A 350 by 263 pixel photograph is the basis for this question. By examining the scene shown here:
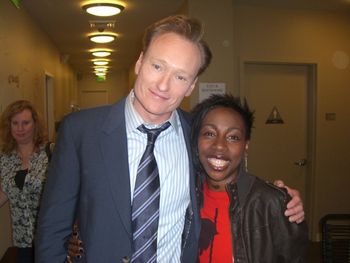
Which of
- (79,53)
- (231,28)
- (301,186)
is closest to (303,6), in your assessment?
(231,28)

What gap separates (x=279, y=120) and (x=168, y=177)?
3.54 meters

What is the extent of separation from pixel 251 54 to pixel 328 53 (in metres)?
1.08

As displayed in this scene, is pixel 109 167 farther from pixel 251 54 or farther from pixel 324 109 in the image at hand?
pixel 324 109

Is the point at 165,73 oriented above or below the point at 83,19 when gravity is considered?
below

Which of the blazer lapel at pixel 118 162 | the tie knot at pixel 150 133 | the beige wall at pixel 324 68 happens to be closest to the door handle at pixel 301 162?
the beige wall at pixel 324 68

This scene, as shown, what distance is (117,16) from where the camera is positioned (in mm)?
4836

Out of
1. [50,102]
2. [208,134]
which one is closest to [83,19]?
[50,102]

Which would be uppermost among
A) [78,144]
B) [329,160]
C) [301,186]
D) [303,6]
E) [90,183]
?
[303,6]

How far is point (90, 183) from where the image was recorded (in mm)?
1134

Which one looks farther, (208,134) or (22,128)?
(22,128)

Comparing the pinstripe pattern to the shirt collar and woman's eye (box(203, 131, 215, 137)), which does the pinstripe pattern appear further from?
woman's eye (box(203, 131, 215, 137))

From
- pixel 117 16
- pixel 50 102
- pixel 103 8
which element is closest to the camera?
pixel 103 8

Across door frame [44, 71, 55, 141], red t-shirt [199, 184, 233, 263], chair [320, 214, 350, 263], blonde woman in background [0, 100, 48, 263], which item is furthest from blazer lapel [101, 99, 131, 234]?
door frame [44, 71, 55, 141]

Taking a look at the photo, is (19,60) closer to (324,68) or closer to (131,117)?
(131,117)
